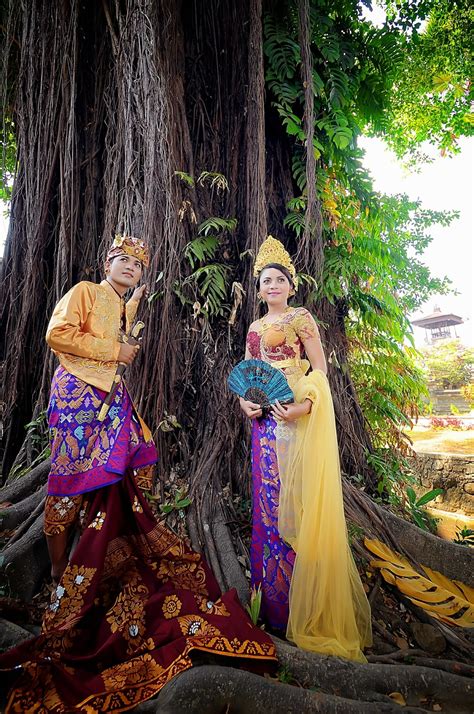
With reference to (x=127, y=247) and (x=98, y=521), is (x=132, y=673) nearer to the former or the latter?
(x=98, y=521)

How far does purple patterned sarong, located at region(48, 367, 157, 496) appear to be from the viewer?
163 cm

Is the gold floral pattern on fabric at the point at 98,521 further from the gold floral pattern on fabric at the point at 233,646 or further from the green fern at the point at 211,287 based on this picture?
the green fern at the point at 211,287

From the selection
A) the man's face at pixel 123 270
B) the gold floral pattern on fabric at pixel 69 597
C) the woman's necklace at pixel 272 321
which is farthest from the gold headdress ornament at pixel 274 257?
the gold floral pattern on fabric at pixel 69 597

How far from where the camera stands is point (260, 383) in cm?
185

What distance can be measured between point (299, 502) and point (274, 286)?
111cm

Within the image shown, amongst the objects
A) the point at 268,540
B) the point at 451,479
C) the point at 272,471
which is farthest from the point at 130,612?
the point at 451,479

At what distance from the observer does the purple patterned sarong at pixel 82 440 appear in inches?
64.2

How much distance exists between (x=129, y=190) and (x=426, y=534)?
10.9 feet

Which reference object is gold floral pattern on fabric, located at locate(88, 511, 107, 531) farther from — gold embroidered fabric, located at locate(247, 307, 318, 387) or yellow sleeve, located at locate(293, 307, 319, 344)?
yellow sleeve, located at locate(293, 307, 319, 344)

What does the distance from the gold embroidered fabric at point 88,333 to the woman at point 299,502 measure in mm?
737

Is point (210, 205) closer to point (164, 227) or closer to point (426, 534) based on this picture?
point (164, 227)

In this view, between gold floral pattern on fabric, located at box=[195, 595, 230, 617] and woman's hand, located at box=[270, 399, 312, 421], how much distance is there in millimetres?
875

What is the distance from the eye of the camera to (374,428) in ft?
12.0

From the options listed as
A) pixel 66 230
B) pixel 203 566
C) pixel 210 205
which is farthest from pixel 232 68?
pixel 203 566
